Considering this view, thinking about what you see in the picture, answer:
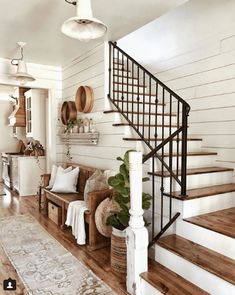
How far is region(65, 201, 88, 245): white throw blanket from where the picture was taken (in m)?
3.10

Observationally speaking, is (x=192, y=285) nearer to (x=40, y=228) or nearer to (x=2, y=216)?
(x=40, y=228)

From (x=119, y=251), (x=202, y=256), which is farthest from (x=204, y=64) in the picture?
(x=119, y=251)

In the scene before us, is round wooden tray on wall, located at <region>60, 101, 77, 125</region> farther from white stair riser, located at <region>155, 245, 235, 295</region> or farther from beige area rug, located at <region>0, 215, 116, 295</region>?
white stair riser, located at <region>155, 245, 235, 295</region>

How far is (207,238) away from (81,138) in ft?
8.94

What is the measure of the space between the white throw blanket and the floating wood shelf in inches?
42.2

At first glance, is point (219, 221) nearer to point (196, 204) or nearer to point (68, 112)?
point (196, 204)

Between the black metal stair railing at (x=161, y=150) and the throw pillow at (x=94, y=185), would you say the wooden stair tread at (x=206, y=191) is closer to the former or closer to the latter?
the black metal stair railing at (x=161, y=150)

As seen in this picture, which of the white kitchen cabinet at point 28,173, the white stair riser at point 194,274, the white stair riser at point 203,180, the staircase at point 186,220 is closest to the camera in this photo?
the white stair riser at point 194,274

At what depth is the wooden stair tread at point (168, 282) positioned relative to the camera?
1.86 m

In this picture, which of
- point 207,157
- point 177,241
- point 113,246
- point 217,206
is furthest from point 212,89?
point 113,246

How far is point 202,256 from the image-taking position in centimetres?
205

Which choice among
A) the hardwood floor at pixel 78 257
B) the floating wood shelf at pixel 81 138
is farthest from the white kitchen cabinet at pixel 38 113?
the hardwood floor at pixel 78 257

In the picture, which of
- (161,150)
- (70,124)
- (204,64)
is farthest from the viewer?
(70,124)

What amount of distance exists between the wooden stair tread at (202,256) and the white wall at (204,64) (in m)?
1.51
